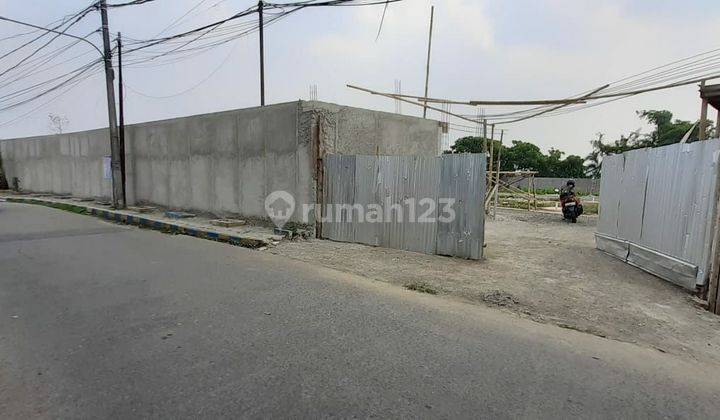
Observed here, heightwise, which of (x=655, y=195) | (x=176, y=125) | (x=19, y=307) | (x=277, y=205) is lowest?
(x=19, y=307)

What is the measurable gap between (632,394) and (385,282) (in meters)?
3.67

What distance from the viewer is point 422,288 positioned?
5.96 metres

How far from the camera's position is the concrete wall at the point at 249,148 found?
32.5 ft

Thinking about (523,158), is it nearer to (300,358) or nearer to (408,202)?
(408,202)

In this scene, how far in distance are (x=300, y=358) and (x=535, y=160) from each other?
58.7 metres

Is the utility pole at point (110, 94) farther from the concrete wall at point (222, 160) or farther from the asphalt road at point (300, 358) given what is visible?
the asphalt road at point (300, 358)

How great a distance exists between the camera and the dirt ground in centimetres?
450

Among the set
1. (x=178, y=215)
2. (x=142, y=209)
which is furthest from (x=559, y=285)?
(x=142, y=209)

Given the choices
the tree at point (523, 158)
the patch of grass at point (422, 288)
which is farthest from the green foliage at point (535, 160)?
the patch of grass at point (422, 288)

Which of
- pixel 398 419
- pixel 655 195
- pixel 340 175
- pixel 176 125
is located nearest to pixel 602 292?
pixel 655 195

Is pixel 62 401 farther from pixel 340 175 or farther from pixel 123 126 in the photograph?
pixel 123 126

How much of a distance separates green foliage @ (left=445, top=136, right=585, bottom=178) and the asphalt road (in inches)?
2016

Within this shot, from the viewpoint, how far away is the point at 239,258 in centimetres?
787

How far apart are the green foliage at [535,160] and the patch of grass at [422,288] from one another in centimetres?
4974
